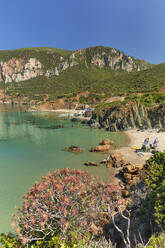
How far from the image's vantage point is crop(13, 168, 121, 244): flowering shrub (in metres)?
5.49

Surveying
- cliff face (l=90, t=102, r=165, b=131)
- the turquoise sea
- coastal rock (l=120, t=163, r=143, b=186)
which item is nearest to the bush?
coastal rock (l=120, t=163, r=143, b=186)

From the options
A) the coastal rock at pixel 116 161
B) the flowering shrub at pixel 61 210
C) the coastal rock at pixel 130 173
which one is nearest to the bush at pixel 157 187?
the flowering shrub at pixel 61 210

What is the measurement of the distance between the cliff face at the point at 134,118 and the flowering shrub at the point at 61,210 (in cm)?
3686

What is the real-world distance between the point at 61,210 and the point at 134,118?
41.8 meters

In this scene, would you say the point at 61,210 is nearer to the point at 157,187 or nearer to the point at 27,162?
the point at 157,187

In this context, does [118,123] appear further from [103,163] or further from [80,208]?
[80,208]

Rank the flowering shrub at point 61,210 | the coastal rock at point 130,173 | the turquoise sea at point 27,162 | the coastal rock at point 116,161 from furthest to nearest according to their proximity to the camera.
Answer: the coastal rock at point 116,161 → the coastal rock at point 130,173 → the turquoise sea at point 27,162 → the flowering shrub at point 61,210

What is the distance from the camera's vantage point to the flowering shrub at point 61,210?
5488 millimetres

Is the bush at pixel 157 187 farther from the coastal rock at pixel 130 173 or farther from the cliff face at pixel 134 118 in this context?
the cliff face at pixel 134 118

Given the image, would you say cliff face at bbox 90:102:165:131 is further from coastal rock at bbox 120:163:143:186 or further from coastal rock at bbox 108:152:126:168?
coastal rock at bbox 120:163:143:186

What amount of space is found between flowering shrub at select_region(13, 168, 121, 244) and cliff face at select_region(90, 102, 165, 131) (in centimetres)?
3686

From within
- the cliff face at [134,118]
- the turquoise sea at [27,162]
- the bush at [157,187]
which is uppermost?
the cliff face at [134,118]

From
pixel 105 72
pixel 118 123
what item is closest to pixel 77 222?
pixel 118 123

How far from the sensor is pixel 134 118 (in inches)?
1732
